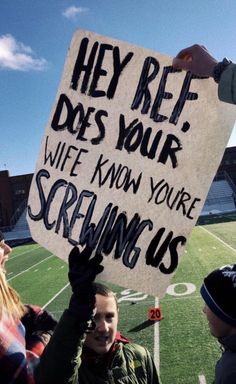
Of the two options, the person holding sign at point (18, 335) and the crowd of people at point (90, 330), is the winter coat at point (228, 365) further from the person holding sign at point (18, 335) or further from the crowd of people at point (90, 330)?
the person holding sign at point (18, 335)

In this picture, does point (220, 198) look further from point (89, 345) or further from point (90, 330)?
point (90, 330)

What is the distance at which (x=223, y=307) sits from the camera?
1613mm

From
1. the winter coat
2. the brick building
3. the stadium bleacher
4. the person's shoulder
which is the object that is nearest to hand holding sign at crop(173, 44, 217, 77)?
the winter coat

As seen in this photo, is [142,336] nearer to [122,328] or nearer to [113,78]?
[122,328]

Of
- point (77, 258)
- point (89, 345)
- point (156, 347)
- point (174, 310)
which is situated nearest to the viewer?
point (77, 258)

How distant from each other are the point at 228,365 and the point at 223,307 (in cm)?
21

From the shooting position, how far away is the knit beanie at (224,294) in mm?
1604

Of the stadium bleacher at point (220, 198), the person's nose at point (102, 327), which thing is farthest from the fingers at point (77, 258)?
the stadium bleacher at point (220, 198)

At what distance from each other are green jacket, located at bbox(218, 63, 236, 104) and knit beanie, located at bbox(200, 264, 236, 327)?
2.12 ft

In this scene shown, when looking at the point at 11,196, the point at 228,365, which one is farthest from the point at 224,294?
the point at 11,196

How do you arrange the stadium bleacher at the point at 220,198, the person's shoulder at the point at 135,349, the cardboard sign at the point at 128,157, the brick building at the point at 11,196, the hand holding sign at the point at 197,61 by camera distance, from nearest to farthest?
the hand holding sign at the point at 197,61 → the cardboard sign at the point at 128,157 → the person's shoulder at the point at 135,349 → the stadium bleacher at the point at 220,198 → the brick building at the point at 11,196

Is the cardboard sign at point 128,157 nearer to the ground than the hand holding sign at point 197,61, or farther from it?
nearer to the ground

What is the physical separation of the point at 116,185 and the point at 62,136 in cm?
A: 30

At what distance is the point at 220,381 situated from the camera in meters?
1.47
